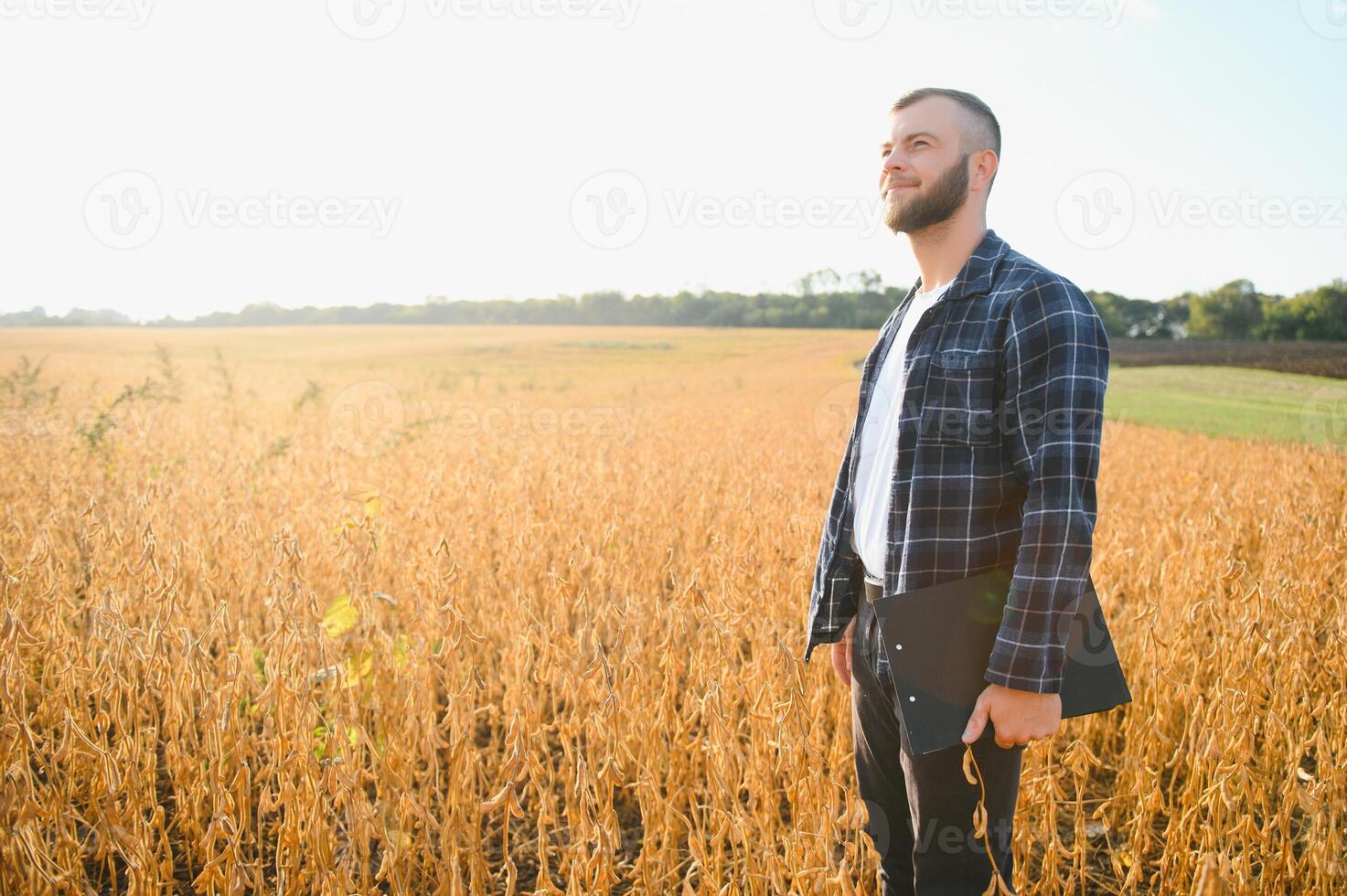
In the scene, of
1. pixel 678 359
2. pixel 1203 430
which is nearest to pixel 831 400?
pixel 1203 430

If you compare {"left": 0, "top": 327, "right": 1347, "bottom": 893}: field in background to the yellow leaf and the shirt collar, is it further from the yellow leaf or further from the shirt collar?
the shirt collar

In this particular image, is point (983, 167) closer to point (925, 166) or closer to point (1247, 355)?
point (925, 166)

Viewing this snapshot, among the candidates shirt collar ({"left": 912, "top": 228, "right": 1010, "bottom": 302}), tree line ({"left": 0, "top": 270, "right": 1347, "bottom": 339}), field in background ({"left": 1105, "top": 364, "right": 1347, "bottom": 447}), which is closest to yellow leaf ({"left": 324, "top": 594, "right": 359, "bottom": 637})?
shirt collar ({"left": 912, "top": 228, "right": 1010, "bottom": 302})

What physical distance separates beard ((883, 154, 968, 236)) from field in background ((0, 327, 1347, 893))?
1.06 meters

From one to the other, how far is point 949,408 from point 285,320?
56.9 m

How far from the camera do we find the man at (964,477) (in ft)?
4.46

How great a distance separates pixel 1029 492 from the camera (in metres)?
1.40

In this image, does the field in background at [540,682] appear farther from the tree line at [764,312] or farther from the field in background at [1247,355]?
the tree line at [764,312]

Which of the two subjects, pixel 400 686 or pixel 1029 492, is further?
pixel 400 686

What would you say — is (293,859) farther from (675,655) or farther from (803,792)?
(803,792)

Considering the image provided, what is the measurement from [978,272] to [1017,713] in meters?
0.92

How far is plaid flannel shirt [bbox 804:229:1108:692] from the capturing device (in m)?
1.35

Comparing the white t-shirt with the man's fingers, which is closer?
the man's fingers

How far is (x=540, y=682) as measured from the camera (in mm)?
2238
